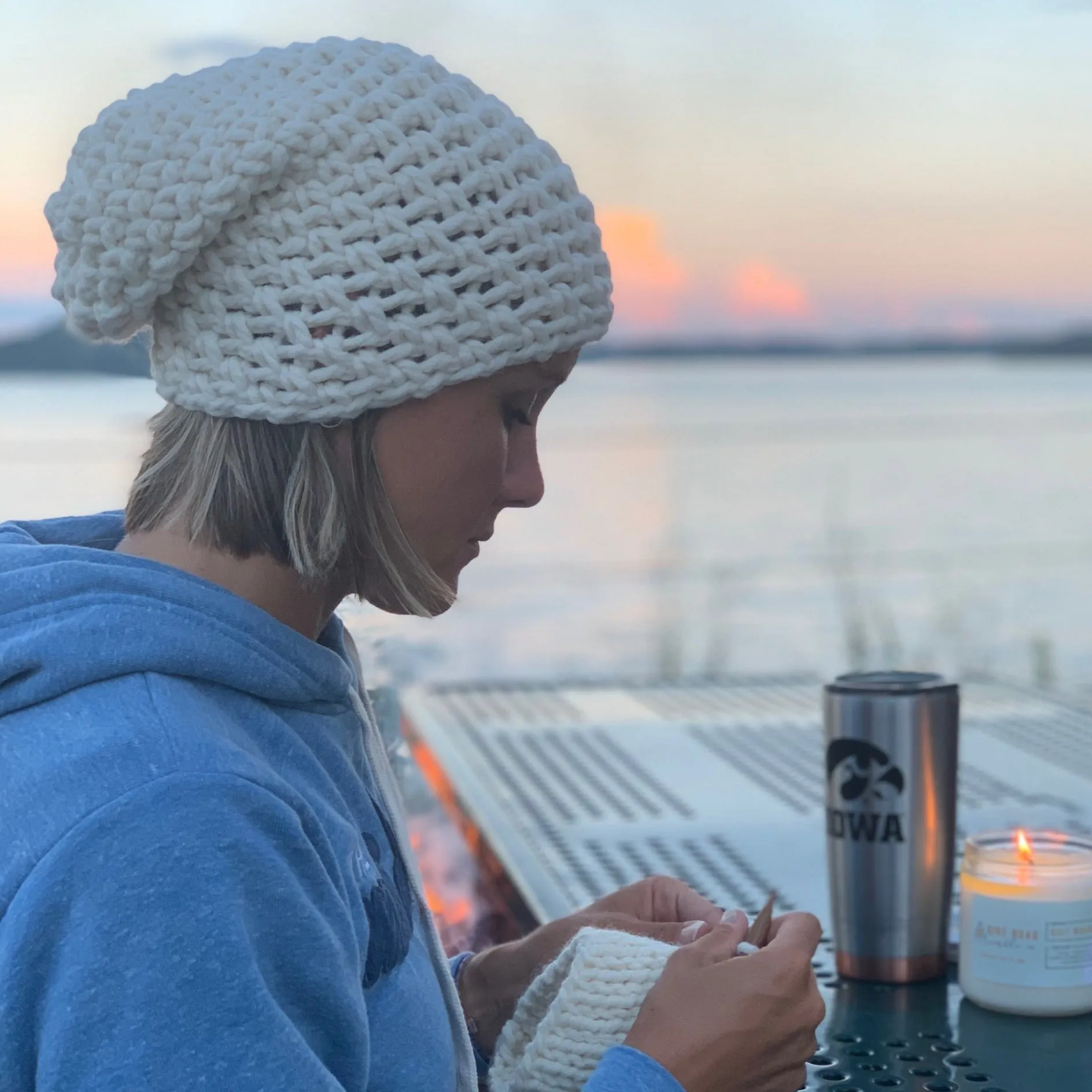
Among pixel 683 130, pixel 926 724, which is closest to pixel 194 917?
pixel 926 724

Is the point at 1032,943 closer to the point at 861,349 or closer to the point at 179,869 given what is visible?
the point at 179,869

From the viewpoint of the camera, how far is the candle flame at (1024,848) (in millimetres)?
1048

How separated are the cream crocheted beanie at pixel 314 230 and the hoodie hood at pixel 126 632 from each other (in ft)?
0.36

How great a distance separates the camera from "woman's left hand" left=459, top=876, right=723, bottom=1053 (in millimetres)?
974

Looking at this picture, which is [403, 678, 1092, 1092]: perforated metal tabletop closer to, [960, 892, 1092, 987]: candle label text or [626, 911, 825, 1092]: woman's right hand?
[960, 892, 1092, 987]: candle label text

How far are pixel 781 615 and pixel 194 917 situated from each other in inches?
116

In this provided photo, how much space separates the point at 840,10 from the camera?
2.13 meters

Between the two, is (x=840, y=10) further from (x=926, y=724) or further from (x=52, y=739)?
(x=52, y=739)

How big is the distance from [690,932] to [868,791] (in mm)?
280

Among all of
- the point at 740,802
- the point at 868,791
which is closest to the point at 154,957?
the point at 868,791

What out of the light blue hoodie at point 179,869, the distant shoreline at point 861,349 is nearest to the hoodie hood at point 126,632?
the light blue hoodie at point 179,869

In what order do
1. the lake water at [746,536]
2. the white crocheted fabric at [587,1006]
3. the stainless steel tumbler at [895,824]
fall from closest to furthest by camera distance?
the white crocheted fabric at [587,1006]
the stainless steel tumbler at [895,824]
the lake water at [746,536]

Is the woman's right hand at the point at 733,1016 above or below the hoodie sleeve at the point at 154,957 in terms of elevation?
below

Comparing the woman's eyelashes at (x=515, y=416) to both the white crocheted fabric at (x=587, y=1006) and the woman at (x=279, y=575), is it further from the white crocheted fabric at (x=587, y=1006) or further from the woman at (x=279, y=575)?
the white crocheted fabric at (x=587, y=1006)
